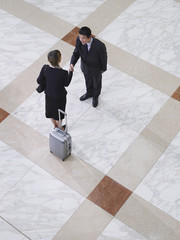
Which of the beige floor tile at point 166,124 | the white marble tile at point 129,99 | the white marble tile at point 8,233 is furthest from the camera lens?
the white marble tile at point 129,99

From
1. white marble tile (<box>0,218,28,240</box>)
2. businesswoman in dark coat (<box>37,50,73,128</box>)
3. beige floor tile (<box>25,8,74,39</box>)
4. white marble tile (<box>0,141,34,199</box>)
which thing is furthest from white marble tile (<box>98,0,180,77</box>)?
white marble tile (<box>0,218,28,240</box>)

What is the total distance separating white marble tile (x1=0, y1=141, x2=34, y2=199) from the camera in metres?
4.11

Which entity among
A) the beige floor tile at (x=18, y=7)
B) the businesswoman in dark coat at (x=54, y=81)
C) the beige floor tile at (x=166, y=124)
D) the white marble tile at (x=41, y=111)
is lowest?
the beige floor tile at (x=166, y=124)

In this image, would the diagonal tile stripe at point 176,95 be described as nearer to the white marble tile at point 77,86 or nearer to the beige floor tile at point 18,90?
the white marble tile at point 77,86

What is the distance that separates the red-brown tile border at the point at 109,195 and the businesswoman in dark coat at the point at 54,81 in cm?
91

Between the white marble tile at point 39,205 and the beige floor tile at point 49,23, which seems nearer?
the white marble tile at point 39,205

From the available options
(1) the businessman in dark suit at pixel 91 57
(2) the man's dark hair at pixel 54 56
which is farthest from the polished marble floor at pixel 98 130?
(2) the man's dark hair at pixel 54 56

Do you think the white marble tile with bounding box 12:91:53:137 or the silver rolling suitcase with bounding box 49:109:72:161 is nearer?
the silver rolling suitcase with bounding box 49:109:72:161

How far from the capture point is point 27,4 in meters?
5.91

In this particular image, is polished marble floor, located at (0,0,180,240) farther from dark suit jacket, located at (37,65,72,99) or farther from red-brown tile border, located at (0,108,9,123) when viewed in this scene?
dark suit jacket, located at (37,65,72,99)

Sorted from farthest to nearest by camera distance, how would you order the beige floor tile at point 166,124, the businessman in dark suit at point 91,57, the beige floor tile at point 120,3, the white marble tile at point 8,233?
the beige floor tile at point 120,3
the beige floor tile at point 166,124
the businessman in dark suit at point 91,57
the white marble tile at point 8,233

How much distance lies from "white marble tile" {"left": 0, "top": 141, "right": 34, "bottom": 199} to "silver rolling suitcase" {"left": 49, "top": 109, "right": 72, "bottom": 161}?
0.33 meters

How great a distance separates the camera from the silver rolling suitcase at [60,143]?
13.1 feet

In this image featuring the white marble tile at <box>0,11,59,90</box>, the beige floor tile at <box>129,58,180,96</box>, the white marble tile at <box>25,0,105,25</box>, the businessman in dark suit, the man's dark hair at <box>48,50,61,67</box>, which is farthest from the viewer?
the white marble tile at <box>25,0,105,25</box>
